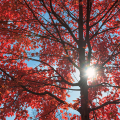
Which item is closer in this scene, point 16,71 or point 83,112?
point 83,112

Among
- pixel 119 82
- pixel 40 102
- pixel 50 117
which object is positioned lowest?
pixel 50 117

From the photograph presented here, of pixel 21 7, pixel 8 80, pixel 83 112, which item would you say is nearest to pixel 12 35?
pixel 21 7

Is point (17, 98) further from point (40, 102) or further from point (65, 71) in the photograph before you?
point (65, 71)

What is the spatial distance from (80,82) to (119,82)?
2.33 meters

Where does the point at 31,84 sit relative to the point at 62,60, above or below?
below

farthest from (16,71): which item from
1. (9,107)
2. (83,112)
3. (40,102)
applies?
(83,112)

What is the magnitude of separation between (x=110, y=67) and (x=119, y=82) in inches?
62.5

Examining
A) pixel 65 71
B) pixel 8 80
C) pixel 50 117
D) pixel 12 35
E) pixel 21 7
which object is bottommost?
pixel 50 117

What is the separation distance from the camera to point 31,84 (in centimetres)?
467

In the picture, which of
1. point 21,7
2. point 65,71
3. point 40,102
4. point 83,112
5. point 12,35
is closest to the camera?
point 83,112

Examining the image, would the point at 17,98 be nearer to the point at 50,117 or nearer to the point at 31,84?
the point at 31,84

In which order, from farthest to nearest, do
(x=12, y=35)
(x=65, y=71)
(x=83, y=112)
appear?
(x=65, y=71), (x=12, y=35), (x=83, y=112)

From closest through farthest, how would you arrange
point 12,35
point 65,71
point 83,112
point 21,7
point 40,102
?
point 83,112, point 21,7, point 12,35, point 40,102, point 65,71

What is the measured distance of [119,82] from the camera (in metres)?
5.44
